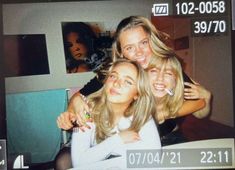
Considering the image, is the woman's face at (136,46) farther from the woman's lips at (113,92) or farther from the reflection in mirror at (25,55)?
the reflection in mirror at (25,55)

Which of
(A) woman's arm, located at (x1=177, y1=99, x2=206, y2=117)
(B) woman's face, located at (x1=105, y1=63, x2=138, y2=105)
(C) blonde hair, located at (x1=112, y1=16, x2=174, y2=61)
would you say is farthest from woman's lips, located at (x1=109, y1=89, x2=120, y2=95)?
(A) woman's arm, located at (x1=177, y1=99, x2=206, y2=117)

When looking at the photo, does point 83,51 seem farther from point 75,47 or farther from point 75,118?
point 75,118

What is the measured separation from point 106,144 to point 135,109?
6.2 inches

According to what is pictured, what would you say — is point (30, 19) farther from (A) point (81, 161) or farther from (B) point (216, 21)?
(B) point (216, 21)

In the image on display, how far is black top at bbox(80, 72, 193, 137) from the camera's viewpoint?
143 cm

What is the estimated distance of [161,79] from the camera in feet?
4.69

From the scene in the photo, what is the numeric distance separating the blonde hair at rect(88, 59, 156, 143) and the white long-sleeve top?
0.02 metres

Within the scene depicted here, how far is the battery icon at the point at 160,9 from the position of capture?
4.72 ft

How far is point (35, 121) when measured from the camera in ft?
4.77

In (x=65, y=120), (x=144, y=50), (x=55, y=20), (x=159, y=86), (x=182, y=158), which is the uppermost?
(x=55, y=20)

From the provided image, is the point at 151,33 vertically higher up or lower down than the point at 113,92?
higher up

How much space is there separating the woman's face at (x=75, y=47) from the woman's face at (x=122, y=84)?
0.40ft

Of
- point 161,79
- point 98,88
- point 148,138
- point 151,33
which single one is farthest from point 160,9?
point 148,138

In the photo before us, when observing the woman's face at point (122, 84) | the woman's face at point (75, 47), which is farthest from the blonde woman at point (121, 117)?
the woman's face at point (75, 47)
